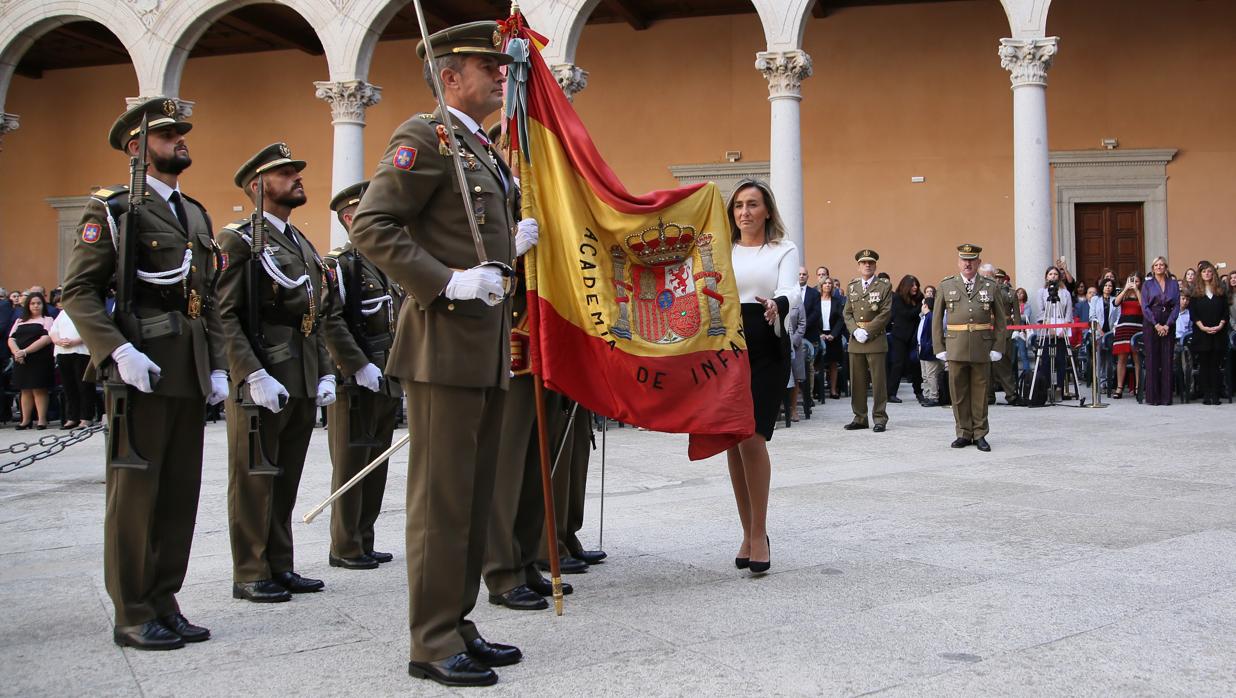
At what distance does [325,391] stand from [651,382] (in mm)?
1522

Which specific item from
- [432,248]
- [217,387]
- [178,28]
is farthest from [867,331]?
[178,28]

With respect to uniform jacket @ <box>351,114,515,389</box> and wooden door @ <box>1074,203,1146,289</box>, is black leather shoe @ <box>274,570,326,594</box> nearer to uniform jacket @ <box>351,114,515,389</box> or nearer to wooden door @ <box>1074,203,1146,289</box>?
uniform jacket @ <box>351,114,515,389</box>

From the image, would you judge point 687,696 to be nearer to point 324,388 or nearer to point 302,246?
point 324,388

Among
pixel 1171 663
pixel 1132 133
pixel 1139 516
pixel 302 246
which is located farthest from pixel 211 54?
pixel 1171 663

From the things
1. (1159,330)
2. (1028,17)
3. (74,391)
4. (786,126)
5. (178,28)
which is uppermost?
(178,28)

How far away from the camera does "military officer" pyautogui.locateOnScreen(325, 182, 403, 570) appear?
5.20m

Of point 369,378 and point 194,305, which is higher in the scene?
point 194,305

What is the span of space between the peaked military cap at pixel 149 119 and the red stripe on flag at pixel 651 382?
1546 mm

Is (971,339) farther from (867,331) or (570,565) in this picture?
(570,565)

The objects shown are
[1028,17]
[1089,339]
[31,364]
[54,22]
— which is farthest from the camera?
[54,22]

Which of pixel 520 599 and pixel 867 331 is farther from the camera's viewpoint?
pixel 867 331

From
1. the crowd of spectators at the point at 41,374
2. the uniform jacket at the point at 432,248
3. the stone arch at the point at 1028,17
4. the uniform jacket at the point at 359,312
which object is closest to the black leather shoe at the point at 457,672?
the uniform jacket at the point at 432,248

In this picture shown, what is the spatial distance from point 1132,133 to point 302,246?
19.5 m

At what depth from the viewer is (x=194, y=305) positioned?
417 centimetres
